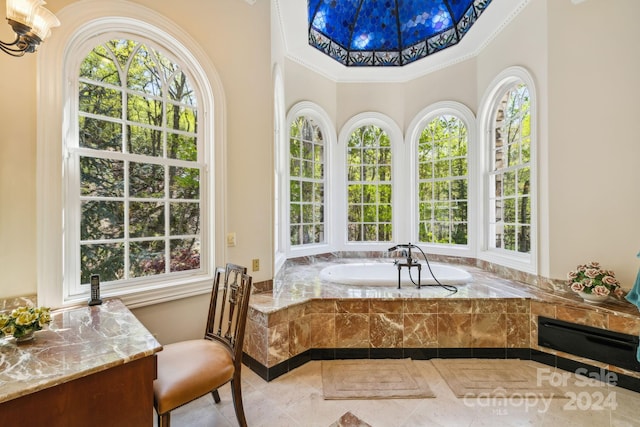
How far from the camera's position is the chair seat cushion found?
1294 mm

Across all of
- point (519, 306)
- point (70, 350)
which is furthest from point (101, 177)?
point (519, 306)

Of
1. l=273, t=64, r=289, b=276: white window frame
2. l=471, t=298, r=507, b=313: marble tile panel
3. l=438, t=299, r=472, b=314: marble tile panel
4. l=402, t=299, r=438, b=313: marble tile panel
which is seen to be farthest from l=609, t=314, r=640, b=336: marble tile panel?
l=273, t=64, r=289, b=276: white window frame

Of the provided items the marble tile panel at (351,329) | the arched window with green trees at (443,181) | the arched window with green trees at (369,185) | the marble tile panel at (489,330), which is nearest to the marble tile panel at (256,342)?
the marble tile panel at (351,329)

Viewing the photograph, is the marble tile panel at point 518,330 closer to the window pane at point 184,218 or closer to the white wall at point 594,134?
the white wall at point 594,134

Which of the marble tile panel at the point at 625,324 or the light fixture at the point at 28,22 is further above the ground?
the light fixture at the point at 28,22

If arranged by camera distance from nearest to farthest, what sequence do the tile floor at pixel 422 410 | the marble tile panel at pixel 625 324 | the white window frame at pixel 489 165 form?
the tile floor at pixel 422 410 < the marble tile panel at pixel 625 324 < the white window frame at pixel 489 165

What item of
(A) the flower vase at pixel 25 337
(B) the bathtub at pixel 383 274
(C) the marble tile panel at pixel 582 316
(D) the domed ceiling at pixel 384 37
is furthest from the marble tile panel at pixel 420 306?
(D) the domed ceiling at pixel 384 37

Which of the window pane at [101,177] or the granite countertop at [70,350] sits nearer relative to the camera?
the granite countertop at [70,350]

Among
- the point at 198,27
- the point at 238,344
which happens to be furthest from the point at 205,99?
the point at 238,344

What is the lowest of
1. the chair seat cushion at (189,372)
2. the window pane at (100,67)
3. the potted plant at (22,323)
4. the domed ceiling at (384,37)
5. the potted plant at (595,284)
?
the chair seat cushion at (189,372)

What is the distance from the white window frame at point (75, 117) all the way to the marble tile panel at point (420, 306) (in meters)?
1.64

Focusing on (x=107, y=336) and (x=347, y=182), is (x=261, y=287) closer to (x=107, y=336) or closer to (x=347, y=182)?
(x=107, y=336)

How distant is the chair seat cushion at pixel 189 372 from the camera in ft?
4.25

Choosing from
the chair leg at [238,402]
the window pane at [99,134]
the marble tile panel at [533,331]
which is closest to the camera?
the chair leg at [238,402]
